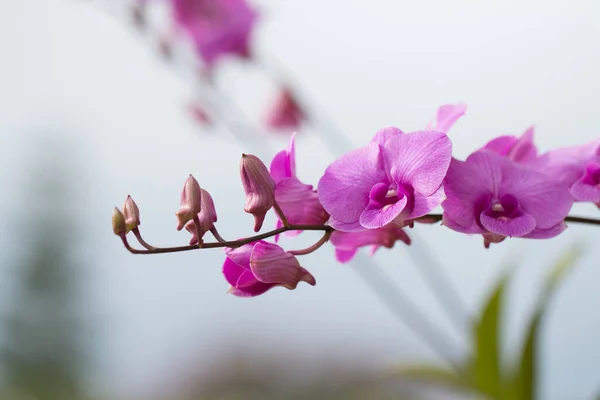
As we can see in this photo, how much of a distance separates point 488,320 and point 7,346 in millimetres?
7374

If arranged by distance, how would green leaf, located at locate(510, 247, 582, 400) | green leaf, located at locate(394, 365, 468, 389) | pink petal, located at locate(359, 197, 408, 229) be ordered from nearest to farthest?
pink petal, located at locate(359, 197, 408, 229) < green leaf, located at locate(510, 247, 582, 400) < green leaf, located at locate(394, 365, 468, 389)

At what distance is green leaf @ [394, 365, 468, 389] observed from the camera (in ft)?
2.49

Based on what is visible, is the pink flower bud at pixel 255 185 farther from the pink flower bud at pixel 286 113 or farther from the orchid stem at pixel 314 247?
the pink flower bud at pixel 286 113

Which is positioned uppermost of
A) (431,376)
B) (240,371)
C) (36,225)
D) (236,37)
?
(36,225)

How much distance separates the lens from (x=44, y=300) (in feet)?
24.6

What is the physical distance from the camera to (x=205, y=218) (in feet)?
1.02

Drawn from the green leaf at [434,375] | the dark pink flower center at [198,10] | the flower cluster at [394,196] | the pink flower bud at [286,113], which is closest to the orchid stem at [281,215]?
the flower cluster at [394,196]

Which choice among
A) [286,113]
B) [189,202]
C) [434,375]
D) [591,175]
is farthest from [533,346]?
[286,113]

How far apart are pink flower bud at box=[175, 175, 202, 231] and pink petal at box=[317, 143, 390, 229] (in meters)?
0.05

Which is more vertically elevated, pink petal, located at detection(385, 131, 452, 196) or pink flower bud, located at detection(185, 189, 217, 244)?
pink flower bud, located at detection(185, 189, 217, 244)

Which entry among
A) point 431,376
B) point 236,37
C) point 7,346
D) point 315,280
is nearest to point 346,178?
point 315,280

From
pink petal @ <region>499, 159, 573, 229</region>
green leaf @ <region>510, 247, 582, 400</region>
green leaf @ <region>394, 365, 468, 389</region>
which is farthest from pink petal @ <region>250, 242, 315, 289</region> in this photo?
green leaf @ <region>394, 365, 468, 389</region>

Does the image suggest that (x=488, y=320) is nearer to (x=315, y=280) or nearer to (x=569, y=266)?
(x=569, y=266)

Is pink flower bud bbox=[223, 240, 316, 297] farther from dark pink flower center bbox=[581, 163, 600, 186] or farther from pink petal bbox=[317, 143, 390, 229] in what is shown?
dark pink flower center bbox=[581, 163, 600, 186]
